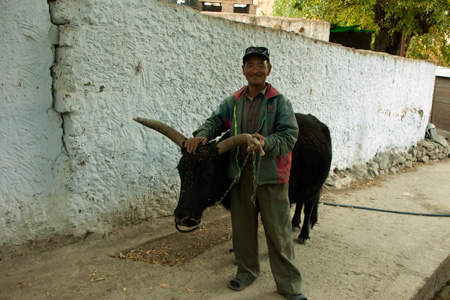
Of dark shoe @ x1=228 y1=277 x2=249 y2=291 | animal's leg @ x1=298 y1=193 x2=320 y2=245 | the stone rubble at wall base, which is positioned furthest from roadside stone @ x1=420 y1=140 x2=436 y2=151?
dark shoe @ x1=228 y1=277 x2=249 y2=291

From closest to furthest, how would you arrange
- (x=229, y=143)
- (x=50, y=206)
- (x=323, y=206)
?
1. (x=229, y=143)
2. (x=50, y=206)
3. (x=323, y=206)

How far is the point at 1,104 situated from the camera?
3.37 m

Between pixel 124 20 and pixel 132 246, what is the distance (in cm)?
235

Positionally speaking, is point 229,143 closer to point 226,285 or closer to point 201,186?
point 201,186

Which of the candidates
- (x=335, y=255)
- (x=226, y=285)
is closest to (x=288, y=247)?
(x=226, y=285)

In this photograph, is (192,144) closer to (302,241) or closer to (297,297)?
(297,297)

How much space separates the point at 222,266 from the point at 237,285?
479mm

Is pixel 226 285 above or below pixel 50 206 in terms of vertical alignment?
below

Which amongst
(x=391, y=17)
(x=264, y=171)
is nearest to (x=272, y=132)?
(x=264, y=171)

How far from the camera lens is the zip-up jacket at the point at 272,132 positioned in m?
2.91

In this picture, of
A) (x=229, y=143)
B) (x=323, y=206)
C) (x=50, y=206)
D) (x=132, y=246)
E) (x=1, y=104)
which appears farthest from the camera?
(x=323, y=206)

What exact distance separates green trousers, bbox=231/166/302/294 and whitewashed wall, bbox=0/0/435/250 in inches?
62.4

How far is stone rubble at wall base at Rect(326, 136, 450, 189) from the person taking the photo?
295 inches

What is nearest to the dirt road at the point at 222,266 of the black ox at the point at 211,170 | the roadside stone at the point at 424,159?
the black ox at the point at 211,170
